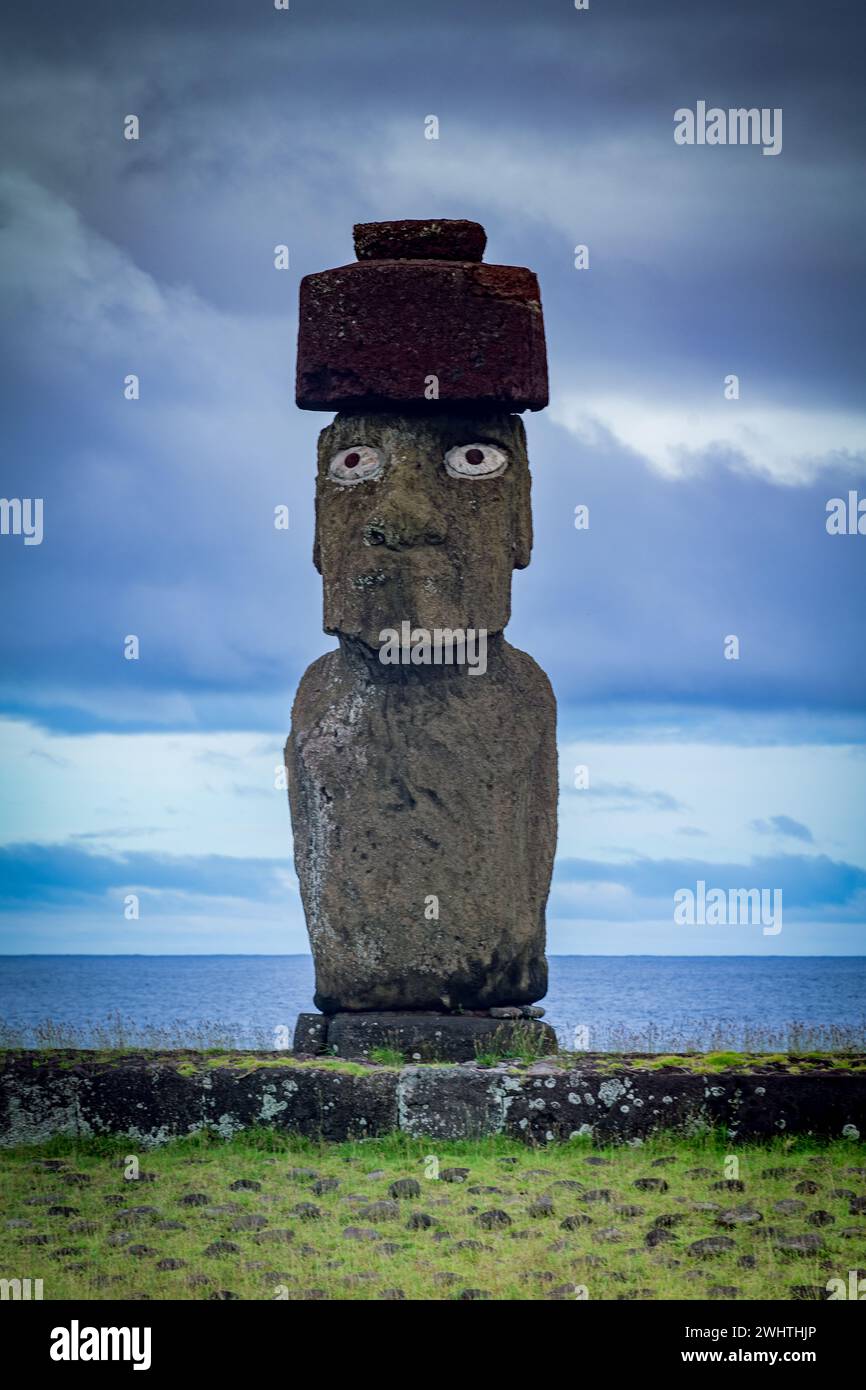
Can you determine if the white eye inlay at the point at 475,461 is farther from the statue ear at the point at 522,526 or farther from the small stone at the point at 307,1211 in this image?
the small stone at the point at 307,1211

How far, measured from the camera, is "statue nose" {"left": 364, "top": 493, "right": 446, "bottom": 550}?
45.7 ft

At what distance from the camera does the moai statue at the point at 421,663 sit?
14.0m

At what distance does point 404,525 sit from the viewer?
13.9 meters

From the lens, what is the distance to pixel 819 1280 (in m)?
8.59

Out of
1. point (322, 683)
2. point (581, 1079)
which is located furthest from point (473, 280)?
point (581, 1079)

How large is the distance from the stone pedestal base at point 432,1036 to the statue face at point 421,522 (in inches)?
128

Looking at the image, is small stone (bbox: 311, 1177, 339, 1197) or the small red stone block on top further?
the small red stone block on top

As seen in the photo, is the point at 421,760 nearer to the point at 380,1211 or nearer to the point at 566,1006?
the point at 380,1211

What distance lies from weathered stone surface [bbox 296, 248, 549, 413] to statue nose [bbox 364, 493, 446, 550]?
0.92 m

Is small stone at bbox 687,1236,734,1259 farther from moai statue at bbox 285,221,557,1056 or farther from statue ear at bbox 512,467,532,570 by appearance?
statue ear at bbox 512,467,532,570

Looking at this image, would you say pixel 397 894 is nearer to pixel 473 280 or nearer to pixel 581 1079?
pixel 581 1079

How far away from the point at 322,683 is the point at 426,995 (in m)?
2.91

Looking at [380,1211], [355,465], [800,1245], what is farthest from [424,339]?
[800,1245]

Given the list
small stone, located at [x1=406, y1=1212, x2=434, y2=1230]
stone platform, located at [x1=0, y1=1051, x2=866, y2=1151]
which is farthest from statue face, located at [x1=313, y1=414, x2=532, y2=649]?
small stone, located at [x1=406, y1=1212, x2=434, y2=1230]
